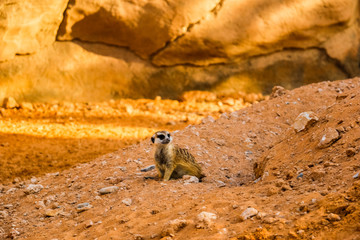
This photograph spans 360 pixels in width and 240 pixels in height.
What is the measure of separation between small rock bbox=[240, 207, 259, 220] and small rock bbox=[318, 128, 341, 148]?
0.99 metres

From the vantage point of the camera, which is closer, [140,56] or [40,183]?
[40,183]

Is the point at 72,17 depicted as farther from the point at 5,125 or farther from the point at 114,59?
the point at 5,125

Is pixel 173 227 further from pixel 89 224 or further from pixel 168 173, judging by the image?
pixel 168 173

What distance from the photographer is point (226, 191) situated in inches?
132

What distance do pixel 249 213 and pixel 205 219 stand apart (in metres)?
0.27

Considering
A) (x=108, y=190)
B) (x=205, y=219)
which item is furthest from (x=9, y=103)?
(x=205, y=219)

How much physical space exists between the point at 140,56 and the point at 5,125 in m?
2.67

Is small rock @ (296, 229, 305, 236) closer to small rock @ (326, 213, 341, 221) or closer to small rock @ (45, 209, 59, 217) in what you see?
small rock @ (326, 213, 341, 221)

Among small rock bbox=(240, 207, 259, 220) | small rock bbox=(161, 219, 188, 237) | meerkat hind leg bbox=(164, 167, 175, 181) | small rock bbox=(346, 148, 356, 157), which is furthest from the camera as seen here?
meerkat hind leg bbox=(164, 167, 175, 181)

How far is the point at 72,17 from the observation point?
25.5 ft

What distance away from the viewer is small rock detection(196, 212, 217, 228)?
2760 mm

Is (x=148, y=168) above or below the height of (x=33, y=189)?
above

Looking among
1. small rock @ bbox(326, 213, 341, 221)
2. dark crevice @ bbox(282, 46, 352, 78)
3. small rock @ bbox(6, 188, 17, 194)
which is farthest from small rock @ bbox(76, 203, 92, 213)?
dark crevice @ bbox(282, 46, 352, 78)

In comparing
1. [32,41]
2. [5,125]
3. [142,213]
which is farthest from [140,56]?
[142,213]
